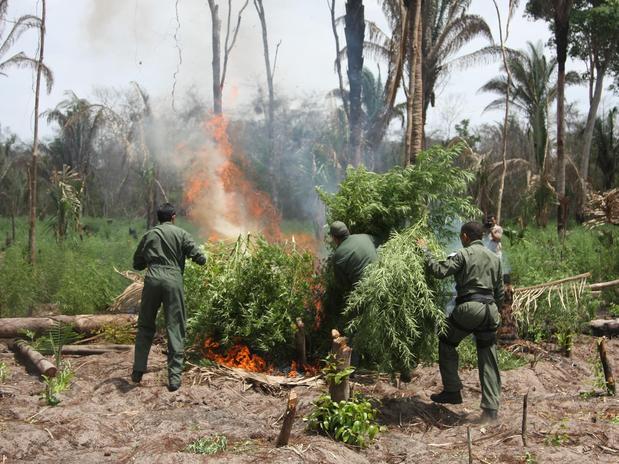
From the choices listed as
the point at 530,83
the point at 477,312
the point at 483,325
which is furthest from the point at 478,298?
the point at 530,83

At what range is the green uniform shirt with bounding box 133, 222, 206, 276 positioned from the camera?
24.6 feet

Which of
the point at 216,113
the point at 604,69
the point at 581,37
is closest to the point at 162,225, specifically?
the point at 216,113

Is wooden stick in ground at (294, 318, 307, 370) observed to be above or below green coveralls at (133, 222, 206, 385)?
below

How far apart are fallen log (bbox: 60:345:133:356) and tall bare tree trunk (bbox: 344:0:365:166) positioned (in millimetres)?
11203

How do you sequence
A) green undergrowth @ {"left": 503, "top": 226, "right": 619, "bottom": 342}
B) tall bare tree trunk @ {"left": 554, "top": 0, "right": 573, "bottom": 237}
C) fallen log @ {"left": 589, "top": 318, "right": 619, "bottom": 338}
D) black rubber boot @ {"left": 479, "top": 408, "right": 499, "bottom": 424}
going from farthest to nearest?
tall bare tree trunk @ {"left": 554, "top": 0, "right": 573, "bottom": 237} → fallen log @ {"left": 589, "top": 318, "right": 619, "bottom": 338} → green undergrowth @ {"left": 503, "top": 226, "right": 619, "bottom": 342} → black rubber boot @ {"left": 479, "top": 408, "right": 499, "bottom": 424}

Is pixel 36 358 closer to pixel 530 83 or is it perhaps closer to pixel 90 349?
pixel 90 349

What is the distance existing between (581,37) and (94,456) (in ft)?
86.5

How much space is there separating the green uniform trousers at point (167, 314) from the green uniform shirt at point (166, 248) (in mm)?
105

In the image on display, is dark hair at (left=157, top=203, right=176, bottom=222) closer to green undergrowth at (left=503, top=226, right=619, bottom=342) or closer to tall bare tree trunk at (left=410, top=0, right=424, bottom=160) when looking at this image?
tall bare tree trunk at (left=410, top=0, right=424, bottom=160)

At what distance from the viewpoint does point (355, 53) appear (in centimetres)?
1988

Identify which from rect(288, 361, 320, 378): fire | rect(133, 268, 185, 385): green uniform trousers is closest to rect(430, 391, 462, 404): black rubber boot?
rect(288, 361, 320, 378): fire

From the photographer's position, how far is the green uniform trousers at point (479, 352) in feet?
21.3

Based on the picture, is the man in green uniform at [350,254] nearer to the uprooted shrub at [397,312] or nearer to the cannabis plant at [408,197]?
the cannabis plant at [408,197]

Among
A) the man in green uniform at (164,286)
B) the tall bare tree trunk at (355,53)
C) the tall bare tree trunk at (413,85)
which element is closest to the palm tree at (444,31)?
the tall bare tree trunk at (355,53)
